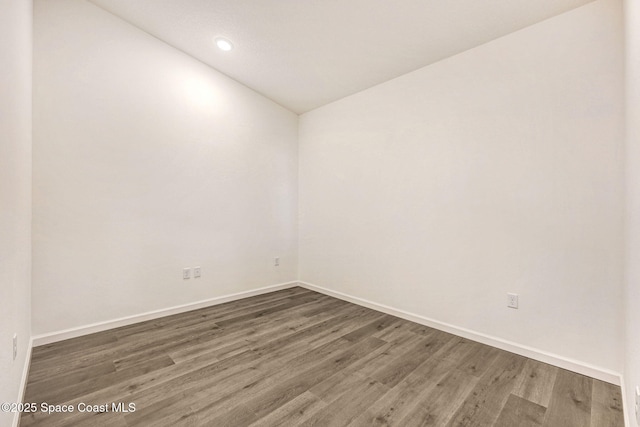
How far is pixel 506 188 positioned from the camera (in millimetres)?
2305

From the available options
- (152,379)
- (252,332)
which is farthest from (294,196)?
(152,379)

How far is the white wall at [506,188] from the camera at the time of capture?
1910mm

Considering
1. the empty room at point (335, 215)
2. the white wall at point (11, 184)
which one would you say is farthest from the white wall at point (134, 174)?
the white wall at point (11, 184)

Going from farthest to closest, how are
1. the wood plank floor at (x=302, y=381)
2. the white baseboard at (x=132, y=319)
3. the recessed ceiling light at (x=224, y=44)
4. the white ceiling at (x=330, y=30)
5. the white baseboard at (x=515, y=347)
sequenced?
the recessed ceiling light at (x=224, y=44), the white baseboard at (x=132, y=319), the white ceiling at (x=330, y=30), the white baseboard at (x=515, y=347), the wood plank floor at (x=302, y=381)

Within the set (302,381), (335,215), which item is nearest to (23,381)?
(302,381)

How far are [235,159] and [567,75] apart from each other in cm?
324

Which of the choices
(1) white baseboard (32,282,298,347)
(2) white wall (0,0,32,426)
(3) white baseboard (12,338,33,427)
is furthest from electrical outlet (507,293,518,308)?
(3) white baseboard (12,338,33,427)

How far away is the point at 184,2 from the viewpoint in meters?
Result: 2.50

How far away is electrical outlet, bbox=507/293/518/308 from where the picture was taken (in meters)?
2.25

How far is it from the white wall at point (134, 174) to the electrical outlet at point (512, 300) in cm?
278

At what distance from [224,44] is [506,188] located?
9.84 ft

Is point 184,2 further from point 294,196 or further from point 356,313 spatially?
point 356,313

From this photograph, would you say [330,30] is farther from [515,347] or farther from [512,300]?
[515,347]

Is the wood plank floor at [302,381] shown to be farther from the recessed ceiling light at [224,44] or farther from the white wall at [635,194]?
the recessed ceiling light at [224,44]
